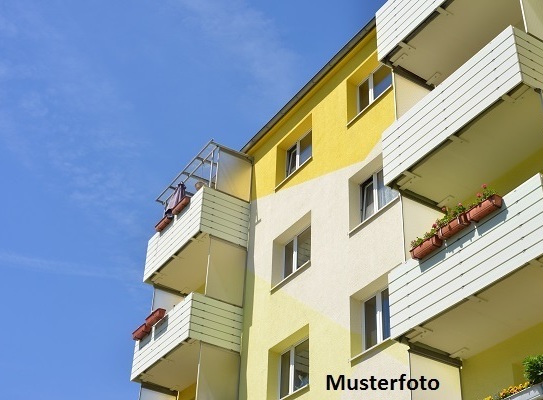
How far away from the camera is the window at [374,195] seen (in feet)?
61.9

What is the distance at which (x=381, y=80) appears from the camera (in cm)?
2105

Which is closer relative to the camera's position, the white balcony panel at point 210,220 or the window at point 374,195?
the window at point 374,195

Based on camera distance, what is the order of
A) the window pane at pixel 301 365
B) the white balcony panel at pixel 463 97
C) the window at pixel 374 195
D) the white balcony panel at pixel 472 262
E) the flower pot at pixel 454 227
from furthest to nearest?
the window pane at pixel 301 365 < the window at pixel 374 195 < the white balcony panel at pixel 463 97 < the flower pot at pixel 454 227 < the white balcony panel at pixel 472 262

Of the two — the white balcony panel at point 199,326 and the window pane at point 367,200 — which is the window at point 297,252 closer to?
the white balcony panel at point 199,326

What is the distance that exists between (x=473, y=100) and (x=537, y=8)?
192 centimetres

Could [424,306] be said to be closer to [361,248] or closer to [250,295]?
[361,248]

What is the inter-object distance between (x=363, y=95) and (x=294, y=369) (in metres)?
6.71

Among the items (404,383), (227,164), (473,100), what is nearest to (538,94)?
(473,100)

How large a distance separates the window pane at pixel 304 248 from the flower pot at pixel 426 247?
6.56 meters

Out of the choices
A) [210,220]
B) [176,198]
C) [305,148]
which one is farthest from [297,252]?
[176,198]

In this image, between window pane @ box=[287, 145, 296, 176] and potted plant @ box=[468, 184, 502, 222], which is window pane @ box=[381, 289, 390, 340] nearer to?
potted plant @ box=[468, 184, 502, 222]

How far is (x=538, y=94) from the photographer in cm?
1381

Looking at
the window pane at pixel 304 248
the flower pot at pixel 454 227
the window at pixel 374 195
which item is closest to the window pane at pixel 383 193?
the window at pixel 374 195

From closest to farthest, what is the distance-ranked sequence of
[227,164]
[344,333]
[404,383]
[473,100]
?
1. [473,100]
2. [404,383]
3. [344,333]
4. [227,164]
